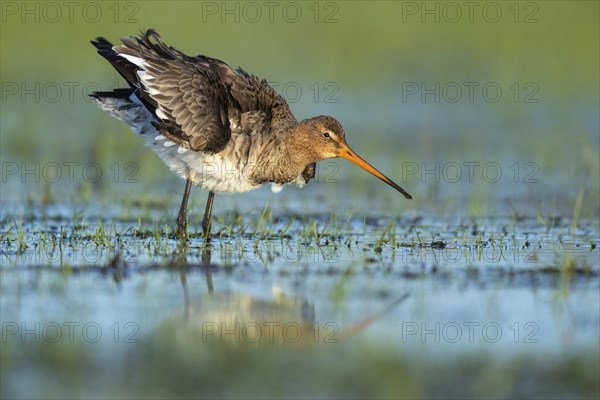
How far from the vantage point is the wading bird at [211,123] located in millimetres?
9922

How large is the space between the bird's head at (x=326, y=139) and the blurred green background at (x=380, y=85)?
1506 mm

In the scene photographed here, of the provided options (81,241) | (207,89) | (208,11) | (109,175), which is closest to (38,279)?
(81,241)

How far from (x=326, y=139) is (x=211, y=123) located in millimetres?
1095

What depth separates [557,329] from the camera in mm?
6785

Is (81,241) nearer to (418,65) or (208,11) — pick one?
(418,65)

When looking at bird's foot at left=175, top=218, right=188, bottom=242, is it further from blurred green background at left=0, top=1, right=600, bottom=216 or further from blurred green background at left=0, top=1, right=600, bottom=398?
blurred green background at left=0, top=1, right=600, bottom=216

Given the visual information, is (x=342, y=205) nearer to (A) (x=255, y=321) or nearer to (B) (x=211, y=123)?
(B) (x=211, y=123)

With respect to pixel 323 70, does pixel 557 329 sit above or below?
below

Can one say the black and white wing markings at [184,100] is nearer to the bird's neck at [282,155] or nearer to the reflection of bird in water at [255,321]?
the bird's neck at [282,155]

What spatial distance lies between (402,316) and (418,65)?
1386 centimetres

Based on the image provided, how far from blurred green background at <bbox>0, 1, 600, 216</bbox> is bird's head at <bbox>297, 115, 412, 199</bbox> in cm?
151

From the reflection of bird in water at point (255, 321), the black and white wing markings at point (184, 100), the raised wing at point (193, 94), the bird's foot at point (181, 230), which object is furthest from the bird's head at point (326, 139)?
the reflection of bird in water at point (255, 321)

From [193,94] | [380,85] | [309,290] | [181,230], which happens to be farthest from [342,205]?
[380,85]

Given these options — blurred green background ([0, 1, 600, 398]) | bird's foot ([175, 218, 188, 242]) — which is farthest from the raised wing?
blurred green background ([0, 1, 600, 398])
